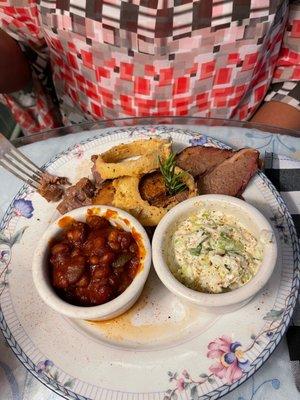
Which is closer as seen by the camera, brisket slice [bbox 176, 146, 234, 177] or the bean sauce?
the bean sauce

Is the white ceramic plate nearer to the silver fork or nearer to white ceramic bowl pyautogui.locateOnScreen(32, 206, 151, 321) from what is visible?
white ceramic bowl pyautogui.locateOnScreen(32, 206, 151, 321)

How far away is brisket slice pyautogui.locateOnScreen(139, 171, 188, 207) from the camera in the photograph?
4.16 feet

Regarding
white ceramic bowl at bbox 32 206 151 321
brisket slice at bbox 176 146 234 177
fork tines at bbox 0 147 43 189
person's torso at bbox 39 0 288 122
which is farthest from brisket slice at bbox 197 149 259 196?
fork tines at bbox 0 147 43 189

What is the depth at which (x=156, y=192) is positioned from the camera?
1317mm

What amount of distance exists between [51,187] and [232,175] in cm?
56

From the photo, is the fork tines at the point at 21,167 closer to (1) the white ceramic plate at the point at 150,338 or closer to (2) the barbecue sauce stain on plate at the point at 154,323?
(1) the white ceramic plate at the point at 150,338

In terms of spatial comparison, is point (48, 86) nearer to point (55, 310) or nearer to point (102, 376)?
point (55, 310)

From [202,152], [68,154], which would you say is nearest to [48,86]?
[68,154]

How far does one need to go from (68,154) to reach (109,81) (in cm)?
36

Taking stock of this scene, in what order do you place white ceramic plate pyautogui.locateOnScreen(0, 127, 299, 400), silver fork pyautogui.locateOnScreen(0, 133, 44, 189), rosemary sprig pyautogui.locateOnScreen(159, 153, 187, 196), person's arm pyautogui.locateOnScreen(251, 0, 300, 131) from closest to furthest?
white ceramic plate pyautogui.locateOnScreen(0, 127, 299, 400) → rosemary sprig pyautogui.locateOnScreen(159, 153, 187, 196) → silver fork pyautogui.locateOnScreen(0, 133, 44, 189) → person's arm pyautogui.locateOnScreen(251, 0, 300, 131)

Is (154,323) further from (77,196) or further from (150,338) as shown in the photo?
(77,196)

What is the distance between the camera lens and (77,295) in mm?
1122

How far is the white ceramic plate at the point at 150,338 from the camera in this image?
1030 millimetres

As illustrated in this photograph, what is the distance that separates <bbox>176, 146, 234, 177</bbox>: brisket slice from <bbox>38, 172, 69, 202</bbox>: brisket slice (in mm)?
379
